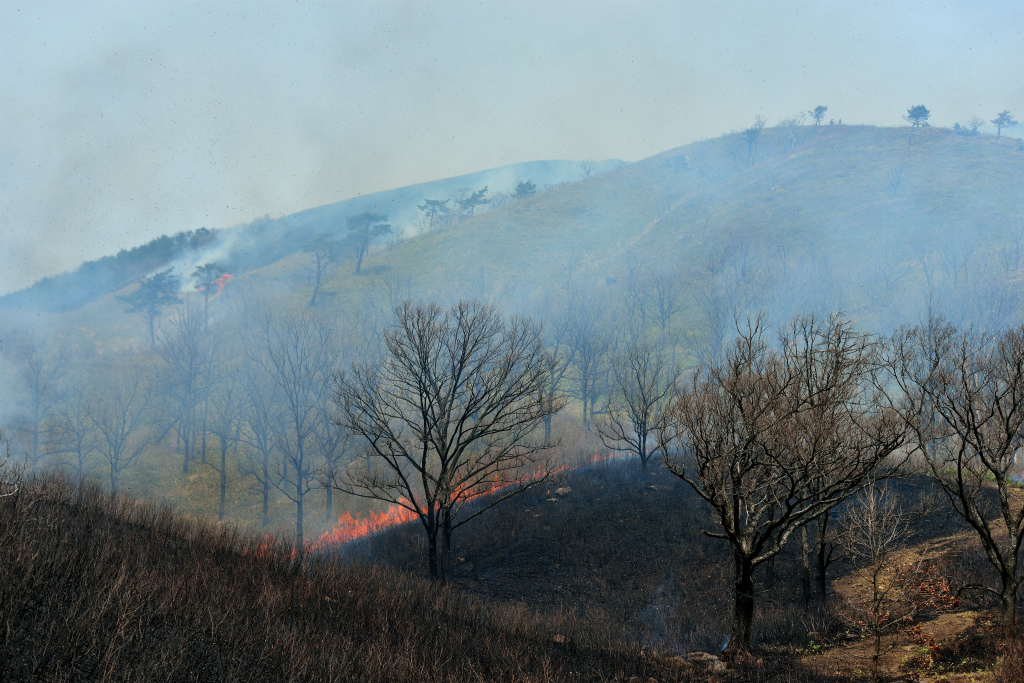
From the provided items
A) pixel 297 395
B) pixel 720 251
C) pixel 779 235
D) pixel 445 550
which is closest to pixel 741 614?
pixel 445 550

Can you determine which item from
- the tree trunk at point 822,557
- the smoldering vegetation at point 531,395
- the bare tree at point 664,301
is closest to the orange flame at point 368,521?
the smoldering vegetation at point 531,395

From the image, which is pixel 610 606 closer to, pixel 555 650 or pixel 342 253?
pixel 555 650

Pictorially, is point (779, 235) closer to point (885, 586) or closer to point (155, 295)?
point (885, 586)


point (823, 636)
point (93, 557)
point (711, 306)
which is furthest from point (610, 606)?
point (711, 306)

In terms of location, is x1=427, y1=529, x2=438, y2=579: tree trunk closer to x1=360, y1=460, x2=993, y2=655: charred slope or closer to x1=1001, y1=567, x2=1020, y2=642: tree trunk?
x1=360, y1=460, x2=993, y2=655: charred slope

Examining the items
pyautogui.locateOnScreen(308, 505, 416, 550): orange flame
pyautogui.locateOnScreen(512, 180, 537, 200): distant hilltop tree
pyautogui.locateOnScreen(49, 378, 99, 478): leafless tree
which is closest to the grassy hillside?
pyautogui.locateOnScreen(49, 378, 99, 478): leafless tree

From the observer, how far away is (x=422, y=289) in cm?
9000

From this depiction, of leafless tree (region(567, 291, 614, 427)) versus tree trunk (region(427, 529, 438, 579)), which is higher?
leafless tree (region(567, 291, 614, 427))

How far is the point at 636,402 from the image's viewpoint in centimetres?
4103

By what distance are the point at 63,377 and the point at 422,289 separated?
1943 inches

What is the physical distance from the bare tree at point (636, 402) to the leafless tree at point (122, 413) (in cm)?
3676

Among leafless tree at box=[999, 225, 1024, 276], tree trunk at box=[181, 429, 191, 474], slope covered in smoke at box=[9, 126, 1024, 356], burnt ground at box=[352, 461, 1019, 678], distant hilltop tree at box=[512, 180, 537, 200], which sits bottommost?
burnt ground at box=[352, 461, 1019, 678]

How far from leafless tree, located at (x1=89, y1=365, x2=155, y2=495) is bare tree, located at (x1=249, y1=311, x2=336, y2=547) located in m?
10.4

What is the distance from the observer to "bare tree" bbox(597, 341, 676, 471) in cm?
3591
